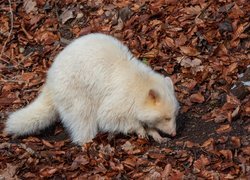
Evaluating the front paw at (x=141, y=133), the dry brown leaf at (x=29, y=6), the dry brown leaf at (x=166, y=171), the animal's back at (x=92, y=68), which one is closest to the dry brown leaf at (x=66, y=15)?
the dry brown leaf at (x=29, y=6)

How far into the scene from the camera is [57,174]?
7352 millimetres

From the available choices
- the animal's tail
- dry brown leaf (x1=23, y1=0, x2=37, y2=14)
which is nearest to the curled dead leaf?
the animal's tail

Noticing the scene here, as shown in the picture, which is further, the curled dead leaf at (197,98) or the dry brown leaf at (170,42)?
the dry brown leaf at (170,42)

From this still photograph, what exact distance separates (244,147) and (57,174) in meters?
2.45

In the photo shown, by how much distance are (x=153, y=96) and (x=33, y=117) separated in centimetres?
190

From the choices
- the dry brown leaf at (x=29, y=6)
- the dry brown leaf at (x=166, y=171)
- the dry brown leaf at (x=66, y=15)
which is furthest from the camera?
the dry brown leaf at (x=29, y=6)

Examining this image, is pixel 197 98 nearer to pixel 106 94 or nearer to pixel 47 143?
pixel 106 94

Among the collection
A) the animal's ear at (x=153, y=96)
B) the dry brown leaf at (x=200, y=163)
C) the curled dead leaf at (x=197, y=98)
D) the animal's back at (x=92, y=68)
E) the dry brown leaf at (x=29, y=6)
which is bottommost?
the dry brown leaf at (x=200, y=163)

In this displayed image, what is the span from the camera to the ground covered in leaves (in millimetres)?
7133

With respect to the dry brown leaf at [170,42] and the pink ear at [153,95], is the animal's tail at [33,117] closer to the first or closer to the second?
the pink ear at [153,95]

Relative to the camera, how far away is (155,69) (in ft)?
29.2

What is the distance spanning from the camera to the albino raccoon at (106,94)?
7508 mm

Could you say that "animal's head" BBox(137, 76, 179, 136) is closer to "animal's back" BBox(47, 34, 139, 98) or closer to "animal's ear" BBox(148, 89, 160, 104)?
"animal's ear" BBox(148, 89, 160, 104)

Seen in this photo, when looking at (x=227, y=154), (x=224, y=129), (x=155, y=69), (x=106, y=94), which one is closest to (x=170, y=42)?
(x=155, y=69)
